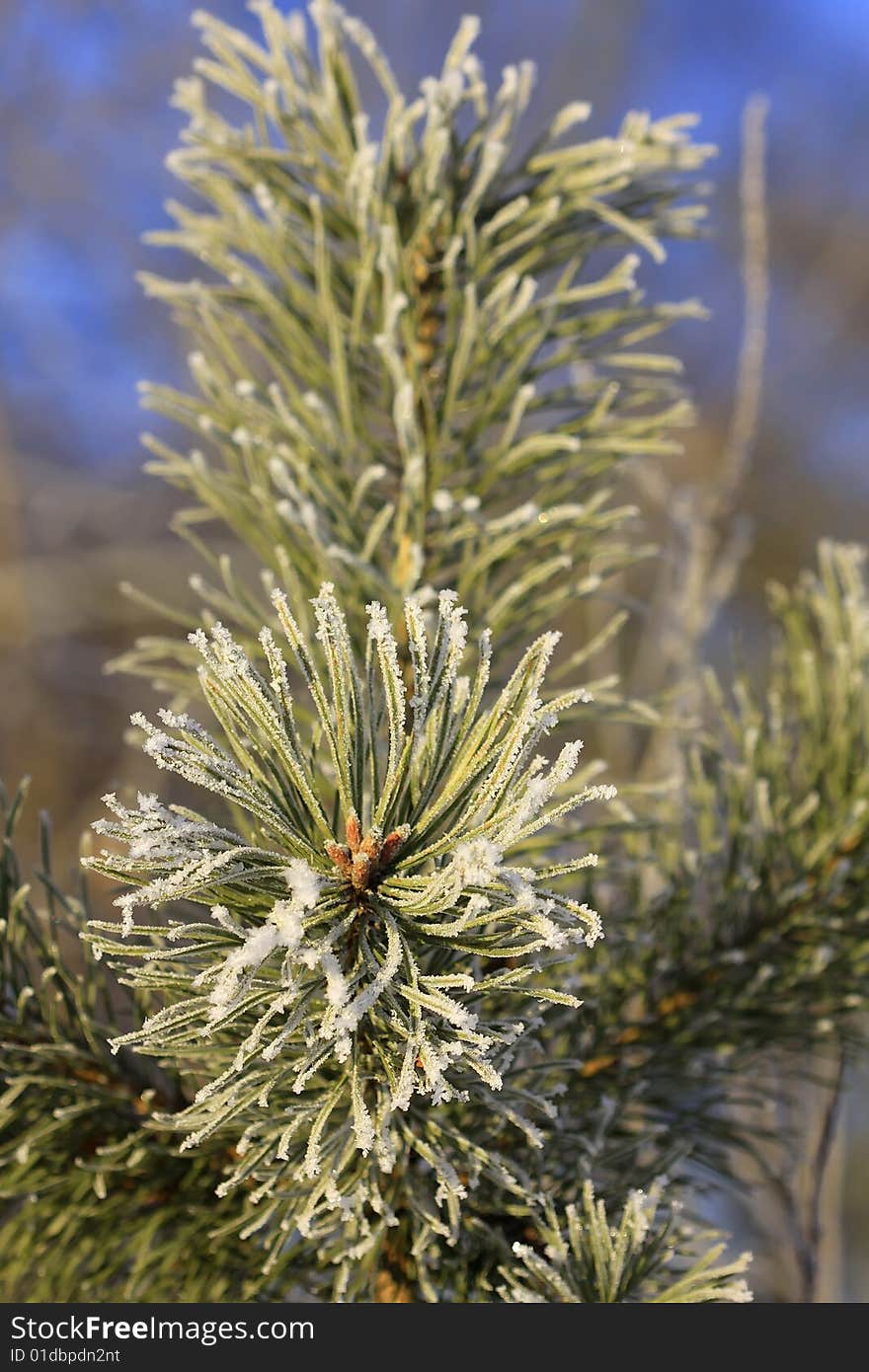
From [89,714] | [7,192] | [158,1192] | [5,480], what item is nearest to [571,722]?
[158,1192]

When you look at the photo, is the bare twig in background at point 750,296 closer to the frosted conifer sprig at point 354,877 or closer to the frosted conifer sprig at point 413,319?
the frosted conifer sprig at point 413,319

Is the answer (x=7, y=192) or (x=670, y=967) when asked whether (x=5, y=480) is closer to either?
(x=7, y=192)

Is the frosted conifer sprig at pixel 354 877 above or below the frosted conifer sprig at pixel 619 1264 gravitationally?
above

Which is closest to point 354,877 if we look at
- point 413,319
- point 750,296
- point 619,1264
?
point 619,1264

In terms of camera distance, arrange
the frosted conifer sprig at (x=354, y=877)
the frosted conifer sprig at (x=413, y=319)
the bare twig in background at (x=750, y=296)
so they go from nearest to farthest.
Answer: the frosted conifer sprig at (x=354, y=877), the frosted conifer sprig at (x=413, y=319), the bare twig in background at (x=750, y=296)

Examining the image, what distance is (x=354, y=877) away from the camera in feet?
0.75

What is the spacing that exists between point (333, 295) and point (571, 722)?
0.60ft

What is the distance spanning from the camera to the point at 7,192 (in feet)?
6.84

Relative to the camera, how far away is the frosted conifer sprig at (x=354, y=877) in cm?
20

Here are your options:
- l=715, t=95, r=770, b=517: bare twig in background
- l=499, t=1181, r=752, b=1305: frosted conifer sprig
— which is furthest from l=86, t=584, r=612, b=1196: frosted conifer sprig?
l=715, t=95, r=770, b=517: bare twig in background

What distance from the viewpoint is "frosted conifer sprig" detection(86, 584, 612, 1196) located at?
0.20 metres

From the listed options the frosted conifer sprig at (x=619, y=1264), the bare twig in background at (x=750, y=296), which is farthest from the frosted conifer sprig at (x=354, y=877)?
the bare twig in background at (x=750, y=296)

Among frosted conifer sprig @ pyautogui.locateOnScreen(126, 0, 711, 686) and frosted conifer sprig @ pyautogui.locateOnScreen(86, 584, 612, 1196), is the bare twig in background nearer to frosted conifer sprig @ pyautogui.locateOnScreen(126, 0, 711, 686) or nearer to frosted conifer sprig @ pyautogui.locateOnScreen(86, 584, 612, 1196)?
frosted conifer sprig @ pyautogui.locateOnScreen(126, 0, 711, 686)

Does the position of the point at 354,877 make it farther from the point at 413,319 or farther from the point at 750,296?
the point at 750,296
